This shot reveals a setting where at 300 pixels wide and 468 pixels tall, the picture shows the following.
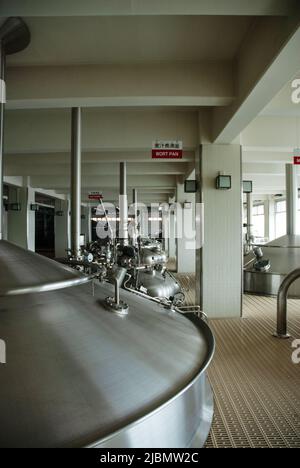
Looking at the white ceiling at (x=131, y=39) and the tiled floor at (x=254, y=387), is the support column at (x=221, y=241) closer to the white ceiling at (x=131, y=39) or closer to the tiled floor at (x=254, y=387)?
the tiled floor at (x=254, y=387)

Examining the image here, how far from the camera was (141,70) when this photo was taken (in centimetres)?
372

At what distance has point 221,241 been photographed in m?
5.46

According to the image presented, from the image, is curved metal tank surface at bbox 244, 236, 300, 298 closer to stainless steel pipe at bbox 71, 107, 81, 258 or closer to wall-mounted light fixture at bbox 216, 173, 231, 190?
wall-mounted light fixture at bbox 216, 173, 231, 190

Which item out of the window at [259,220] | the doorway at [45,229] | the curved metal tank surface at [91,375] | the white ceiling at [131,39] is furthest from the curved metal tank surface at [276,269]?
the window at [259,220]

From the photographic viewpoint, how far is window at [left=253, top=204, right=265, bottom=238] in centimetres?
2255

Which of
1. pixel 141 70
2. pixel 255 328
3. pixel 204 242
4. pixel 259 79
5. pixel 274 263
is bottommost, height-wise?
pixel 255 328

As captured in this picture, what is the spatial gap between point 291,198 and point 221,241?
14.6 ft

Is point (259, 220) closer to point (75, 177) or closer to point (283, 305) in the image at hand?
point (283, 305)

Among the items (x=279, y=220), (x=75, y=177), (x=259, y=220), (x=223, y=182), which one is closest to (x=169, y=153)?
(x=223, y=182)

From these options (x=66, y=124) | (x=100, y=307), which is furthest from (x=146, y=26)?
(x=66, y=124)

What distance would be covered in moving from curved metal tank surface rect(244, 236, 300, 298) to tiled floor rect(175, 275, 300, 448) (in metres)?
2.62

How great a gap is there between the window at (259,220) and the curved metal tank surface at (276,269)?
1439 centimetres
